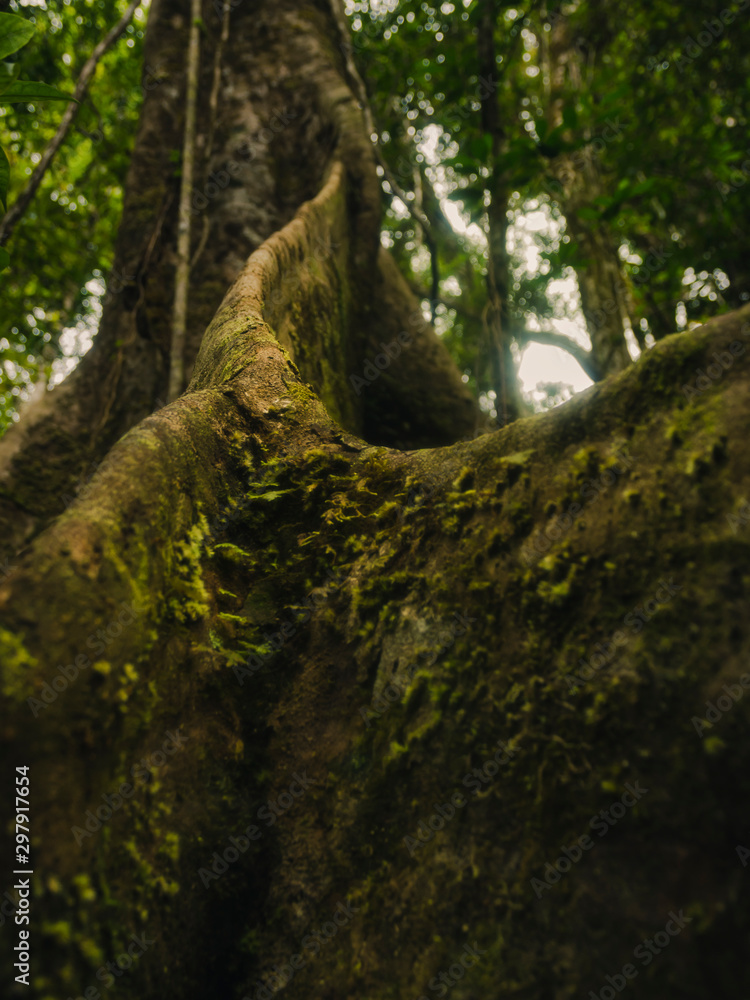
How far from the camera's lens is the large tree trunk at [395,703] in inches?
41.2

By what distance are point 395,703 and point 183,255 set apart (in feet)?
10.3

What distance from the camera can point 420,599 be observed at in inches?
60.5

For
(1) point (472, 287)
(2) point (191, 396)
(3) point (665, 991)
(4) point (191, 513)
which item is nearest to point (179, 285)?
(2) point (191, 396)

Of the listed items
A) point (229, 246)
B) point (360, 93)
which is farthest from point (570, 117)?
point (360, 93)

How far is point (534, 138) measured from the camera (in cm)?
492

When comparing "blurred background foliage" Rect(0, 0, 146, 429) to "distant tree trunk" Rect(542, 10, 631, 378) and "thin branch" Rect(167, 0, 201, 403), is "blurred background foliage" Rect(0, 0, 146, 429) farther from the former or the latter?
"distant tree trunk" Rect(542, 10, 631, 378)

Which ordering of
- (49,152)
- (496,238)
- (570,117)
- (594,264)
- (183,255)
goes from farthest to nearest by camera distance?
→ (594,264)
(496,238)
(183,255)
(570,117)
(49,152)

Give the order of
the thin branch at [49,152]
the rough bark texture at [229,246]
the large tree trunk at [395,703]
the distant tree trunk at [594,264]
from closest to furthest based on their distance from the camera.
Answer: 1. the large tree trunk at [395,703]
2. the thin branch at [49,152]
3. the rough bark texture at [229,246]
4. the distant tree trunk at [594,264]

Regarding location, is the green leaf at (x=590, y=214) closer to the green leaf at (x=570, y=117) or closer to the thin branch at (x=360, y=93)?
the green leaf at (x=570, y=117)

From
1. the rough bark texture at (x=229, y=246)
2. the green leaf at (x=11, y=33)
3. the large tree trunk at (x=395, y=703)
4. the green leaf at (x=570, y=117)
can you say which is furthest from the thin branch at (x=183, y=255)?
the green leaf at (x=570, y=117)

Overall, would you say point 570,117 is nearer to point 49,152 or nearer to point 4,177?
point 49,152

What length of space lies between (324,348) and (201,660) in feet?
7.95

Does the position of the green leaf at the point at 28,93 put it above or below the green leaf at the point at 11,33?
below

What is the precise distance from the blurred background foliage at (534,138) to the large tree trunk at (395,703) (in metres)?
2.45
